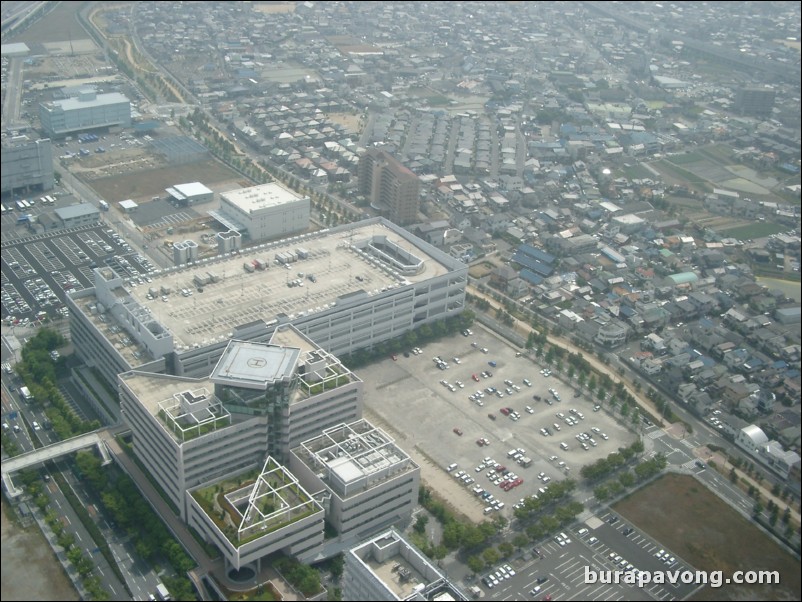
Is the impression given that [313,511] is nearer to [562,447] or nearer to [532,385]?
[562,447]

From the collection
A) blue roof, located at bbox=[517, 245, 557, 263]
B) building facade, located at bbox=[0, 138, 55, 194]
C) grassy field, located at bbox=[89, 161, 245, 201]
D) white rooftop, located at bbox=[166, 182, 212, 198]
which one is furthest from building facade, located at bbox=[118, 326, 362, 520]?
grassy field, located at bbox=[89, 161, 245, 201]

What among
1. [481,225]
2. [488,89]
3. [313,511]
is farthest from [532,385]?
[488,89]

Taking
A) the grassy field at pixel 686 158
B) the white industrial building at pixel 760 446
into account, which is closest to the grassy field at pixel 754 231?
the grassy field at pixel 686 158

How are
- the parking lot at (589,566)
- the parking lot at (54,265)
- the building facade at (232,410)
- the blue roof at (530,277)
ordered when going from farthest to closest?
the blue roof at (530,277) < the parking lot at (54,265) < the building facade at (232,410) < the parking lot at (589,566)

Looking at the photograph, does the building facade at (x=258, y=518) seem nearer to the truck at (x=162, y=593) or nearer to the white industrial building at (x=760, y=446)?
the truck at (x=162, y=593)

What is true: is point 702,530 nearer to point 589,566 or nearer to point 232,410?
point 589,566

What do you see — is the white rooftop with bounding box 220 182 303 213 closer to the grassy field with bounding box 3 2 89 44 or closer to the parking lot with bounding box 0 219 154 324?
the parking lot with bounding box 0 219 154 324
